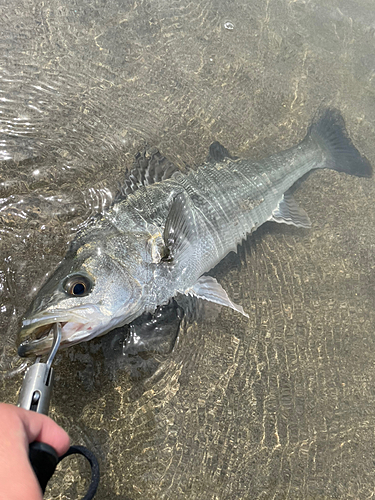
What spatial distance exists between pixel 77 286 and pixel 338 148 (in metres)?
3.74

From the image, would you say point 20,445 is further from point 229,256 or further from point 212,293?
point 229,256

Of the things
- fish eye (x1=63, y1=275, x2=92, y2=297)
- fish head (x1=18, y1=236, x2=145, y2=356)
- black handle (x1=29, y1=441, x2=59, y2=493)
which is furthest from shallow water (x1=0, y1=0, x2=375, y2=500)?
black handle (x1=29, y1=441, x2=59, y2=493)

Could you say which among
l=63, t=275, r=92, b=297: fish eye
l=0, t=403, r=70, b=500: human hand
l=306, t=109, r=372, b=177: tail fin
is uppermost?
l=306, t=109, r=372, b=177: tail fin

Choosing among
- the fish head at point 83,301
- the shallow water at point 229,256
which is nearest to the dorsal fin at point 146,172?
the shallow water at point 229,256

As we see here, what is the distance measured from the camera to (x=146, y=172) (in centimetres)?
364

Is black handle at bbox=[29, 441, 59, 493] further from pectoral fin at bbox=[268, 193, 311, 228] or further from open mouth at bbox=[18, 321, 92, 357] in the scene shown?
pectoral fin at bbox=[268, 193, 311, 228]

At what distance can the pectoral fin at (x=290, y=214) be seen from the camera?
3.98 meters

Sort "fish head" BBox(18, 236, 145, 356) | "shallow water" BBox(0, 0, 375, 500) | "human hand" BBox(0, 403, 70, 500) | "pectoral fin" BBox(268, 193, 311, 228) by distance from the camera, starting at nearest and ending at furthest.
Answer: "human hand" BBox(0, 403, 70, 500) → "fish head" BBox(18, 236, 145, 356) → "shallow water" BBox(0, 0, 375, 500) → "pectoral fin" BBox(268, 193, 311, 228)

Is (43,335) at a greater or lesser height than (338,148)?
lesser

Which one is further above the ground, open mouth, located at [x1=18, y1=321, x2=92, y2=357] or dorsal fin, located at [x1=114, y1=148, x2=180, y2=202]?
dorsal fin, located at [x1=114, y1=148, x2=180, y2=202]

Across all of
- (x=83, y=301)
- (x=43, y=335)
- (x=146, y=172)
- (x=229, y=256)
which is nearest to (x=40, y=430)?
(x=43, y=335)

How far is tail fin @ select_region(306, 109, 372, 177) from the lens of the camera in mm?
4570

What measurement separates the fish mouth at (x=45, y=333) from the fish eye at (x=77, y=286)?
7.3 inches

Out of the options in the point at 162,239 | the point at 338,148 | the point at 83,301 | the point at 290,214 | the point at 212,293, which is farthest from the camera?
the point at 338,148
